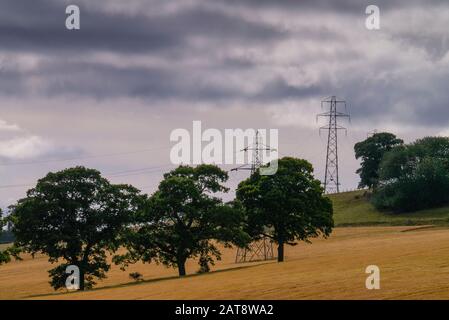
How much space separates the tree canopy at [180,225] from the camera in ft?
249

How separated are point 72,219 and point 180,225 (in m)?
11.1

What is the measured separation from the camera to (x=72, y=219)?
74.2 metres

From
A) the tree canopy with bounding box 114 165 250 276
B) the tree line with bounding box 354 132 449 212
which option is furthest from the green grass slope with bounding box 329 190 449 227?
the tree canopy with bounding box 114 165 250 276

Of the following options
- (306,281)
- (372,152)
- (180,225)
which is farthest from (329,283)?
(372,152)

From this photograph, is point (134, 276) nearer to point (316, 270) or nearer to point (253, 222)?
point (253, 222)

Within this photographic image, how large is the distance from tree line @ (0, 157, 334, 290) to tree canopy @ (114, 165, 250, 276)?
0.10 m

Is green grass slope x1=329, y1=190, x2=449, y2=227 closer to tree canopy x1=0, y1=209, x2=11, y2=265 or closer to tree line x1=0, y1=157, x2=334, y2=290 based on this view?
tree line x1=0, y1=157, x2=334, y2=290

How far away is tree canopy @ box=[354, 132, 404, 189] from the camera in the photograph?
17638cm
